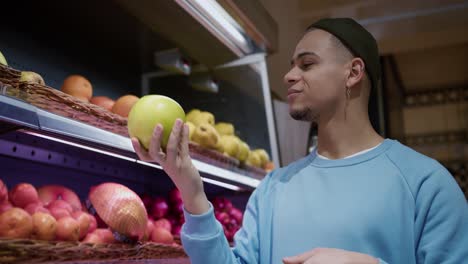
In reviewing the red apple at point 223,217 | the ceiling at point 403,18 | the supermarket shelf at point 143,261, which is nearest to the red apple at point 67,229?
the supermarket shelf at point 143,261

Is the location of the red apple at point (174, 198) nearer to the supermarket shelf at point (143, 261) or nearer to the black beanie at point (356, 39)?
the supermarket shelf at point (143, 261)

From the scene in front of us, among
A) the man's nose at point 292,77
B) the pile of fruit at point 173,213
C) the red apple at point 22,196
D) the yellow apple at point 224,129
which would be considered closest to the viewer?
the red apple at point 22,196

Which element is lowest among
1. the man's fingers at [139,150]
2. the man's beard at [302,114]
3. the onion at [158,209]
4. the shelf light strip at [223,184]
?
the onion at [158,209]

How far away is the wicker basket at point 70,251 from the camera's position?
3.67 feet

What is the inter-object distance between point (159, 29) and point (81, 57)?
1.23ft

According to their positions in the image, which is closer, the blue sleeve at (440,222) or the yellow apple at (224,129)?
the blue sleeve at (440,222)

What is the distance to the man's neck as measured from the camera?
5.12 feet

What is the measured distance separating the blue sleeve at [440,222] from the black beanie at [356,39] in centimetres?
43

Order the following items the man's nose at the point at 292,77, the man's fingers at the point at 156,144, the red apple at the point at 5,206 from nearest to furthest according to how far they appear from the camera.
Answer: the man's fingers at the point at 156,144
the red apple at the point at 5,206
the man's nose at the point at 292,77

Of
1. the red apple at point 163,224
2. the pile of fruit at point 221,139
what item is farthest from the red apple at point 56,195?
the pile of fruit at point 221,139

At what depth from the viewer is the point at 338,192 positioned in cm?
146

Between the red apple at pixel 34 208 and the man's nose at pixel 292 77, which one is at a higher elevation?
the man's nose at pixel 292 77

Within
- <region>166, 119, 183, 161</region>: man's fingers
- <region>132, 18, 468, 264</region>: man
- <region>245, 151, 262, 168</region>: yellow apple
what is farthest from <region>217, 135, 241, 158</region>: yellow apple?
<region>166, 119, 183, 161</region>: man's fingers

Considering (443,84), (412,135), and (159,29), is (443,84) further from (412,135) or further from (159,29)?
(159,29)
